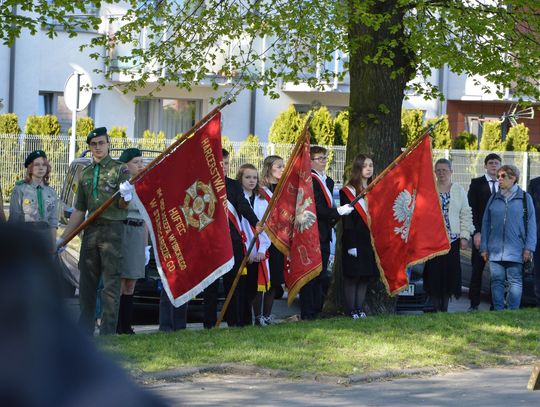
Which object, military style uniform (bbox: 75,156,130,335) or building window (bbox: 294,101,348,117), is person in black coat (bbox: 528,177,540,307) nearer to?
military style uniform (bbox: 75,156,130,335)

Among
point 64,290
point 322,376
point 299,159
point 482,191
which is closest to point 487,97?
point 482,191

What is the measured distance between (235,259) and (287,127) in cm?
2322

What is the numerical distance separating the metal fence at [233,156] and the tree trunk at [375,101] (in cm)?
1791

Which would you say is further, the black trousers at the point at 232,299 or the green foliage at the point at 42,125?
the green foliage at the point at 42,125

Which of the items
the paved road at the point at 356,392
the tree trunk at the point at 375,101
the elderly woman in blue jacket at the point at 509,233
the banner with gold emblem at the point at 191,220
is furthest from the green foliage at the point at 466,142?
the paved road at the point at 356,392

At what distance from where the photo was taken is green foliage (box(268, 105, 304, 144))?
34.6 metres

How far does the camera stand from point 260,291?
470 inches

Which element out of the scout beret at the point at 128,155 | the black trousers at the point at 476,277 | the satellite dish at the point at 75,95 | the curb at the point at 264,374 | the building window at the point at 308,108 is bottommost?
the curb at the point at 264,374

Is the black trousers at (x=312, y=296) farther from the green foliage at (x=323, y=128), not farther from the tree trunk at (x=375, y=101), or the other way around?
the green foliage at (x=323, y=128)

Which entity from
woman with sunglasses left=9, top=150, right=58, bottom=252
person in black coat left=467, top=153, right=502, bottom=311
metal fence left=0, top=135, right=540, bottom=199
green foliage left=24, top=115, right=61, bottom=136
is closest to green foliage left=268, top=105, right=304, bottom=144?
metal fence left=0, top=135, right=540, bottom=199

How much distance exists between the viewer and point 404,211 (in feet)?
40.8

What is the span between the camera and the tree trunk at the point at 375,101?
12.8 metres

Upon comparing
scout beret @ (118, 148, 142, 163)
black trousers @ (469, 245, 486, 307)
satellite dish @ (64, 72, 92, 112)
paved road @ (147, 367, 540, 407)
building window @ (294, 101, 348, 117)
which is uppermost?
building window @ (294, 101, 348, 117)

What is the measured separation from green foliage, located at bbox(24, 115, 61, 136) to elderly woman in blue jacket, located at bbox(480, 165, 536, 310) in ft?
66.9
